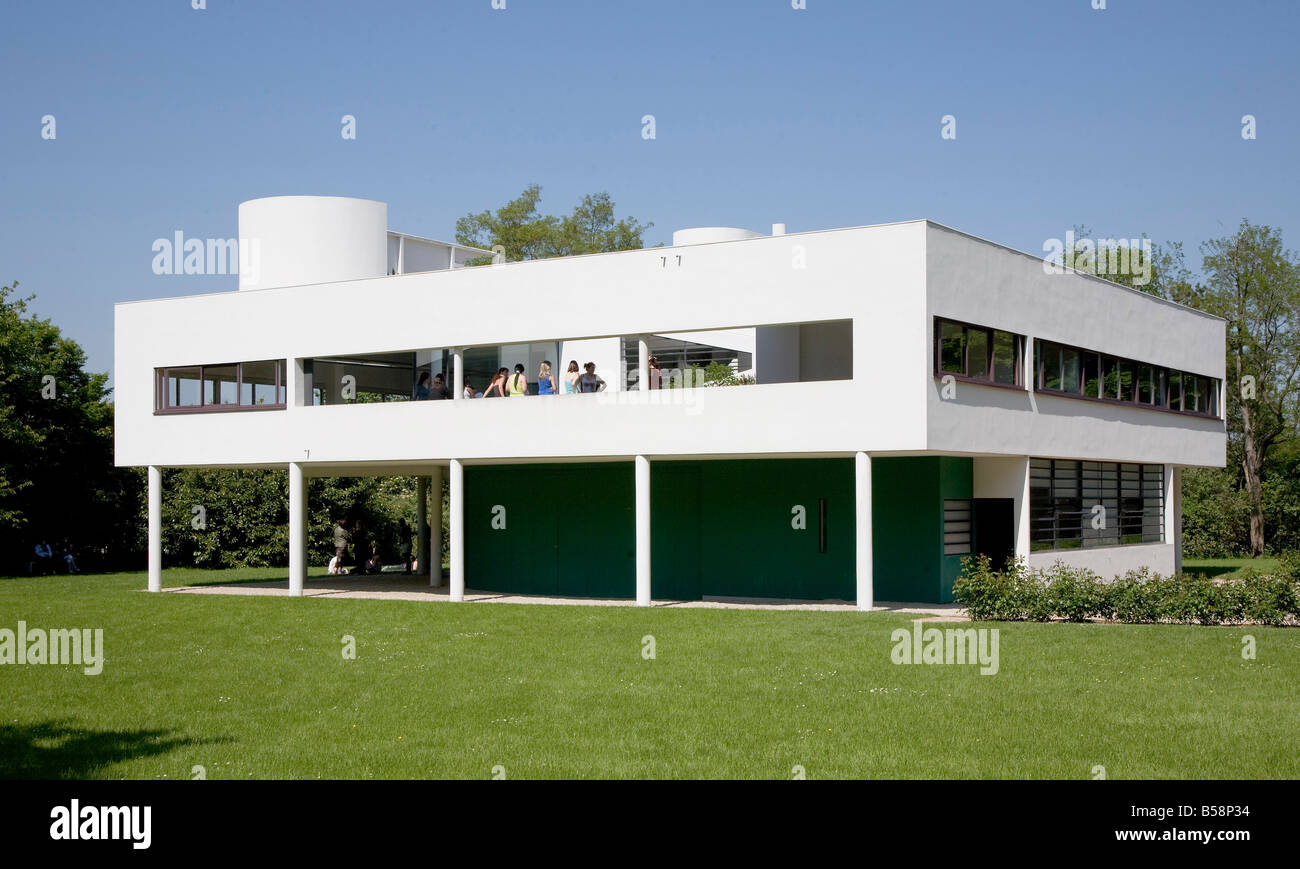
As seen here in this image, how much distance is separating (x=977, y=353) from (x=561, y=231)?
143 ft

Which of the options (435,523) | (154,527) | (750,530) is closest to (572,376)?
(750,530)

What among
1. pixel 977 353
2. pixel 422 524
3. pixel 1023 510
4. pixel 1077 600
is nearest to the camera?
pixel 1077 600

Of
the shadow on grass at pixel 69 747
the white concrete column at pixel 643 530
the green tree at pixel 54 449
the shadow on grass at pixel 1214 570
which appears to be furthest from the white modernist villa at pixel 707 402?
the shadow on grass at pixel 69 747

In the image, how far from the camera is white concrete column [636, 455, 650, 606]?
25.5 meters

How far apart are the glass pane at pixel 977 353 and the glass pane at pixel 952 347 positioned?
0.20 m

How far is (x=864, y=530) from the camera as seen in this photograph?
76.6ft

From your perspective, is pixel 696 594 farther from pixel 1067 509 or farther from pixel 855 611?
pixel 1067 509

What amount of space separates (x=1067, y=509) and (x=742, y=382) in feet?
26.3

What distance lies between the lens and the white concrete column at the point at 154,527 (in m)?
31.9

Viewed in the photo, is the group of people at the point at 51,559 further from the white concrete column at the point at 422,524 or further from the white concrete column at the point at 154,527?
the white concrete column at the point at 422,524

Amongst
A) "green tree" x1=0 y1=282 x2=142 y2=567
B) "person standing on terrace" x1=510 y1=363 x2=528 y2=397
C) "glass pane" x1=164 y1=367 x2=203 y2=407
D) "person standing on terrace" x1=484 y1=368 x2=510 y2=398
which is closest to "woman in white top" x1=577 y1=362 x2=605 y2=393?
"person standing on terrace" x1=510 y1=363 x2=528 y2=397

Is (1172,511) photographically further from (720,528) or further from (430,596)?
(430,596)
